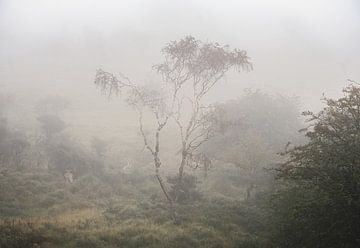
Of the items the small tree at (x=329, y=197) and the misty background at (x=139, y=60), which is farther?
the misty background at (x=139, y=60)

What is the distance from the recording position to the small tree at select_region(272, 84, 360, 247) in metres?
13.4

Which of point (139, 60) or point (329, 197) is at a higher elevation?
point (139, 60)

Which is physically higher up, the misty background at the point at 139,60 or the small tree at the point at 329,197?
the misty background at the point at 139,60

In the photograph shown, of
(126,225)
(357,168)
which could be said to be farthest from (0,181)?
(357,168)

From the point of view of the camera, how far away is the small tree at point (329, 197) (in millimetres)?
13391

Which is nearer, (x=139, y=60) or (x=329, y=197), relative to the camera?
(x=329, y=197)

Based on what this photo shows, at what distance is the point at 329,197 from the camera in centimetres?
1399

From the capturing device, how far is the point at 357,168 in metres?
13.6

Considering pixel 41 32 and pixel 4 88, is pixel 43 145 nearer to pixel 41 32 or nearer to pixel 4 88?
pixel 4 88

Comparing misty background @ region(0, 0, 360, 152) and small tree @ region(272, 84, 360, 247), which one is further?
misty background @ region(0, 0, 360, 152)

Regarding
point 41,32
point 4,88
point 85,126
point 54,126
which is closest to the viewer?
point 54,126

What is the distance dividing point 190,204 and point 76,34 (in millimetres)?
176970

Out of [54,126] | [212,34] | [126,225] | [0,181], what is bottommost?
[126,225]

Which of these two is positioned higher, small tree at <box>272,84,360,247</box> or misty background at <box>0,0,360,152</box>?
misty background at <box>0,0,360,152</box>
